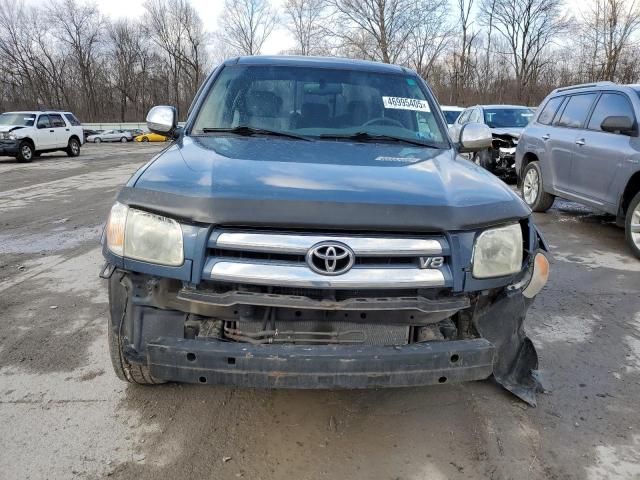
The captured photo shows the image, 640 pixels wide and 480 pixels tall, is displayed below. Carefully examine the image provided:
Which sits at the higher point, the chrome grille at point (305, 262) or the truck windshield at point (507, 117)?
the truck windshield at point (507, 117)

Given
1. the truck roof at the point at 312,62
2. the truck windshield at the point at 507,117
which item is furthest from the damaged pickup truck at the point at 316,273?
the truck windshield at the point at 507,117

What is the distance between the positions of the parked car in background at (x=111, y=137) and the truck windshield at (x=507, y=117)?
4228cm

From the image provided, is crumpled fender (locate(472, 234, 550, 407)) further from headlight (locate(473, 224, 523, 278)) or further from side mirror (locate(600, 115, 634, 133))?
side mirror (locate(600, 115, 634, 133))

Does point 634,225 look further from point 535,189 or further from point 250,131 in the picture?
point 250,131

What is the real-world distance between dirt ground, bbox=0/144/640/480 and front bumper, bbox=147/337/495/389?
1.72 feet

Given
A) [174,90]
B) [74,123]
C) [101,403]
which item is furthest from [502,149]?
[174,90]

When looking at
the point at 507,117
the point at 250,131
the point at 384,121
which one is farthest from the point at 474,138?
the point at 507,117

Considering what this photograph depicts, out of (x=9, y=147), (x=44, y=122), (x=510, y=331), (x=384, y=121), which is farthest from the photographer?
(x=44, y=122)

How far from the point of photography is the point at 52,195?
404 inches

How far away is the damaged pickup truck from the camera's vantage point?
1973mm

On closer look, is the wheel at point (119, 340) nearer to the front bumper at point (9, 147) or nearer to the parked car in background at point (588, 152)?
the parked car in background at point (588, 152)

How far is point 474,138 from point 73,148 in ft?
73.2

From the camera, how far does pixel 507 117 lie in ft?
39.3

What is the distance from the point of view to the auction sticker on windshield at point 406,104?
344 cm
